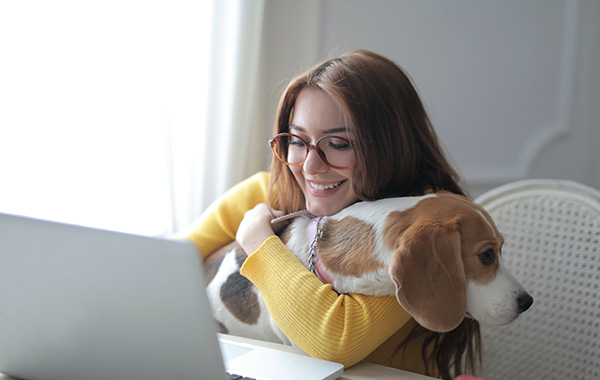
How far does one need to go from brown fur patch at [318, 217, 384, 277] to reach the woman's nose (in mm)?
117

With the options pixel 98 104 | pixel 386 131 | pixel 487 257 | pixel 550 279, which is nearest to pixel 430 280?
pixel 487 257

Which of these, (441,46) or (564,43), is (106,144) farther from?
(564,43)

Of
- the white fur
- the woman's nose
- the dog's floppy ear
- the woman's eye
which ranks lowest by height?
the white fur

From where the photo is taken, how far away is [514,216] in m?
1.52

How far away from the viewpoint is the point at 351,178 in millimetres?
1162

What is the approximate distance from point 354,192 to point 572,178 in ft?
4.33

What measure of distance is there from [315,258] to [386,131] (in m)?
0.31

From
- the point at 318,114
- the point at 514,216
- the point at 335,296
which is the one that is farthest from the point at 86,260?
the point at 514,216

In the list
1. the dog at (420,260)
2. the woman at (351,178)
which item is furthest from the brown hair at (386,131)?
the dog at (420,260)

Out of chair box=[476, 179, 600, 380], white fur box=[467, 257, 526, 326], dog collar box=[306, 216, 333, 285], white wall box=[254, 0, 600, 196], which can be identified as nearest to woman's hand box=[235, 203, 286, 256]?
dog collar box=[306, 216, 333, 285]

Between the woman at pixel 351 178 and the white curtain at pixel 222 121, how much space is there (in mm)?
671

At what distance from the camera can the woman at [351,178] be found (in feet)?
3.36

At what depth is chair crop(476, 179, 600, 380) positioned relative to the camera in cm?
137

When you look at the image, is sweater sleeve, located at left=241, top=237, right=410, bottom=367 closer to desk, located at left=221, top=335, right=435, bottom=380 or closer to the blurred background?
desk, located at left=221, top=335, right=435, bottom=380
